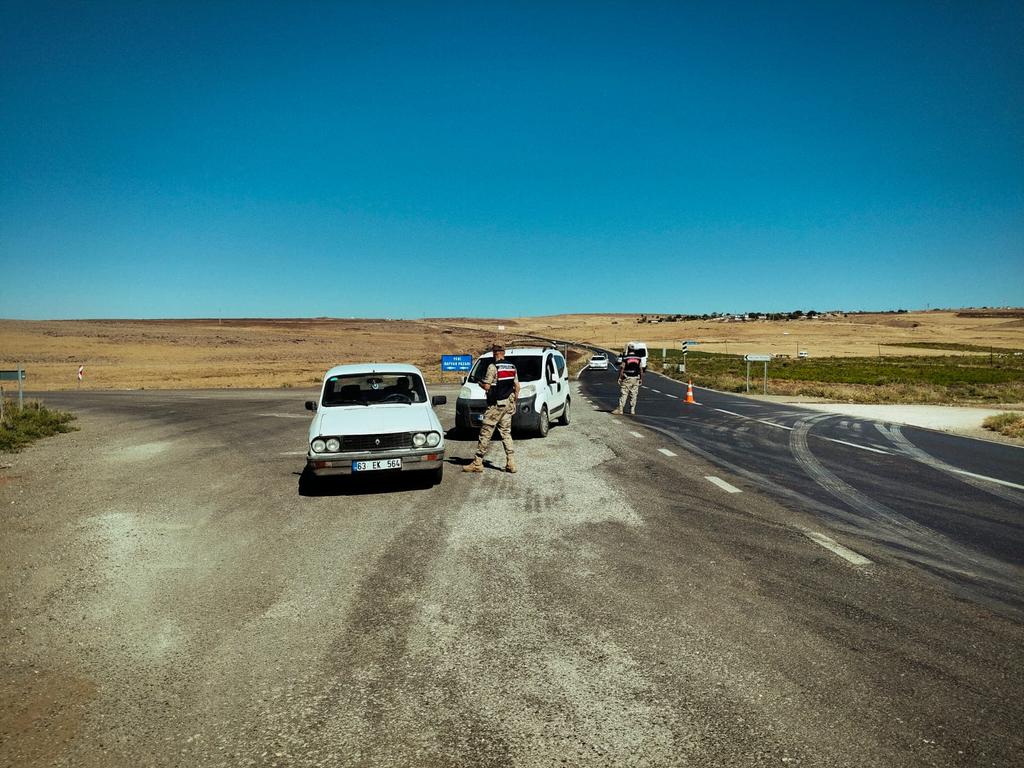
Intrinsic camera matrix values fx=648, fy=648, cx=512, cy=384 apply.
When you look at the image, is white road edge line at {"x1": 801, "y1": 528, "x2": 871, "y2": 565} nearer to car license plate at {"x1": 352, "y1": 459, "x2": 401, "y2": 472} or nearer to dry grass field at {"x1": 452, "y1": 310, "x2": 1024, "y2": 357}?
car license plate at {"x1": 352, "y1": 459, "x2": 401, "y2": 472}

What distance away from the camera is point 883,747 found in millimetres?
3146

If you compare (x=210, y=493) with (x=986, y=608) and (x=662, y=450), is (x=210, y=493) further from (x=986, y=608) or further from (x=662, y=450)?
(x=986, y=608)

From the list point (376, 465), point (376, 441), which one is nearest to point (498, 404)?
point (376, 441)

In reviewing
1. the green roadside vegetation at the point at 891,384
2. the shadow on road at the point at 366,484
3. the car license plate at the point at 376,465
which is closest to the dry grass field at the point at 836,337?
the green roadside vegetation at the point at 891,384

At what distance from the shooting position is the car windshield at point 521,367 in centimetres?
1481

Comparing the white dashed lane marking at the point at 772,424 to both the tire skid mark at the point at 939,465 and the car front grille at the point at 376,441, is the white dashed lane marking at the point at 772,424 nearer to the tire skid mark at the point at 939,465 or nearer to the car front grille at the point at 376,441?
the tire skid mark at the point at 939,465

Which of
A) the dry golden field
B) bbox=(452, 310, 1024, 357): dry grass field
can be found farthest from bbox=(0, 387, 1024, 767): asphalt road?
bbox=(452, 310, 1024, 357): dry grass field

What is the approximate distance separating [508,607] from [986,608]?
351 centimetres

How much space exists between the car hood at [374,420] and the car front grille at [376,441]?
59 millimetres

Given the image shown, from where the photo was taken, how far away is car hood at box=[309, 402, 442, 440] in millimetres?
8562

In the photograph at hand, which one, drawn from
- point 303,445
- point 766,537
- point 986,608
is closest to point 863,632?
point 986,608

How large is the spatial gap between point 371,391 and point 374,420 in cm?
137

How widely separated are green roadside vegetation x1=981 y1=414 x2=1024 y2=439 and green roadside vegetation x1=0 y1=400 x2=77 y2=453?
21939 mm

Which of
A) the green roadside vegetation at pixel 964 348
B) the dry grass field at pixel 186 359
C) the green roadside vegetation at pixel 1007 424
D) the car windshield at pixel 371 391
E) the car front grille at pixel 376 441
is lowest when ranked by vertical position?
the dry grass field at pixel 186 359
